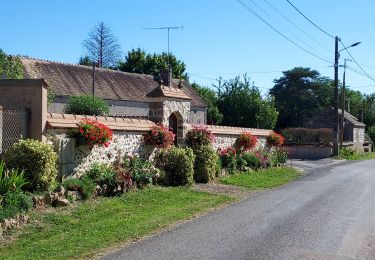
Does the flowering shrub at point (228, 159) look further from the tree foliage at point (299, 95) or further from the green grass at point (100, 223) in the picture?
the tree foliage at point (299, 95)

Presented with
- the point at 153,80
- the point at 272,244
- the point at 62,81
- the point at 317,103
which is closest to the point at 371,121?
the point at 317,103

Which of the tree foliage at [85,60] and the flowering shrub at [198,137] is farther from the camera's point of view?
the tree foliage at [85,60]

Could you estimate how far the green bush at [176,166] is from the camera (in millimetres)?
16297

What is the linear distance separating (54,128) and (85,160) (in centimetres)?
144

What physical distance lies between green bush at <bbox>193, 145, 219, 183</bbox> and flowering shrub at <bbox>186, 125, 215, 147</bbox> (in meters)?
0.42

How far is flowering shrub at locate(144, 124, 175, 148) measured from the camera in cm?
1631

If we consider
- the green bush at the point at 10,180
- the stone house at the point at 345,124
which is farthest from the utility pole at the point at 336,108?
the green bush at the point at 10,180

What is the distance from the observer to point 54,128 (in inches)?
490

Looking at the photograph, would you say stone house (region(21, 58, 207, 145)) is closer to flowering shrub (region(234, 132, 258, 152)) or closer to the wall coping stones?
the wall coping stones

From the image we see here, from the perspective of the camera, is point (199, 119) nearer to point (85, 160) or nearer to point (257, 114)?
point (257, 114)

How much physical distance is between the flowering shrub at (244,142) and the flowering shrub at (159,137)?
21.6ft

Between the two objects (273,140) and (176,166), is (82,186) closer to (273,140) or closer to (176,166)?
(176,166)

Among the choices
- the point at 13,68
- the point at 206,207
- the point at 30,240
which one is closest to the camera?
the point at 30,240

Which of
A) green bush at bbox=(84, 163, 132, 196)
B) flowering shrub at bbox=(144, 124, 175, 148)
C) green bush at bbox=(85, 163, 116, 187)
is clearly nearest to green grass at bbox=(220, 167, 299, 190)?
flowering shrub at bbox=(144, 124, 175, 148)
